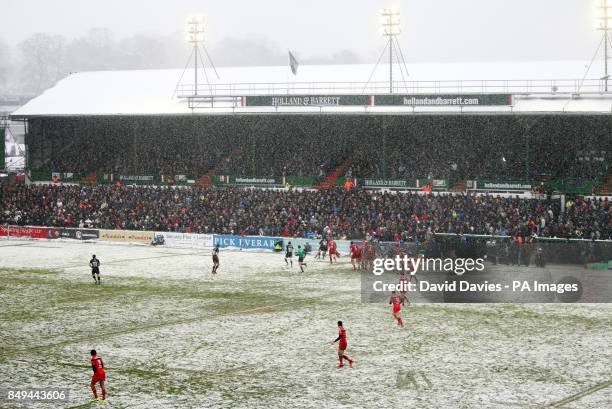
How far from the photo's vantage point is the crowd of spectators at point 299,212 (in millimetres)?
44875

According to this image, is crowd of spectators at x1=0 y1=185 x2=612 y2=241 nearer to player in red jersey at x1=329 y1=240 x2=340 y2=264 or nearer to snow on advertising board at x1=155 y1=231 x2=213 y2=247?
snow on advertising board at x1=155 y1=231 x2=213 y2=247

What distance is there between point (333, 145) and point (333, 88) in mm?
4619

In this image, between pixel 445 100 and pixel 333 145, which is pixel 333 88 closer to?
pixel 333 145

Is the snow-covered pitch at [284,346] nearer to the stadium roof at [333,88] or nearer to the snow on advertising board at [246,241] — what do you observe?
the snow on advertising board at [246,241]

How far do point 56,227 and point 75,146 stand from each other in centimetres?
→ 1180

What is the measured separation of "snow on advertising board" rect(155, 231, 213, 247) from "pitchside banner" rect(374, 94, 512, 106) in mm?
14809

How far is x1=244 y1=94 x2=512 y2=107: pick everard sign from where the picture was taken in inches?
2013

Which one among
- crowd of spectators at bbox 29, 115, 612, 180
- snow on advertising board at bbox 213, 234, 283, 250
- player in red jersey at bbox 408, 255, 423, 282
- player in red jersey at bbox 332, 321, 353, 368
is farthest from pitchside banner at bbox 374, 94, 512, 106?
player in red jersey at bbox 332, 321, 353, 368

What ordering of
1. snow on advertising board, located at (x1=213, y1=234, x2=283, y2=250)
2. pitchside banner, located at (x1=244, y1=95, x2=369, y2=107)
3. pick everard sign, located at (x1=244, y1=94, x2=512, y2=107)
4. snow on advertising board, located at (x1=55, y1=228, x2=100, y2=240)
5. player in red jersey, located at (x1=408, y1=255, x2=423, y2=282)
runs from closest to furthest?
player in red jersey, located at (x1=408, y1=255, x2=423, y2=282) < snow on advertising board, located at (x1=213, y1=234, x2=283, y2=250) < pick everard sign, located at (x1=244, y1=94, x2=512, y2=107) < pitchside banner, located at (x1=244, y1=95, x2=369, y2=107) < snow on advertising board, located at (x1=55, y1=228, x2=100, y2=240)

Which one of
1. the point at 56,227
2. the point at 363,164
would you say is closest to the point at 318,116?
the point at 363,164

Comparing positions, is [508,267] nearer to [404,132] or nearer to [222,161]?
[404,132]

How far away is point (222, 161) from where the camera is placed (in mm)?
61594

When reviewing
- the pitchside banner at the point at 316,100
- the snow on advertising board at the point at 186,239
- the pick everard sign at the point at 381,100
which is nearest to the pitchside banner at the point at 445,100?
the pick everard sign at the point at 381,100

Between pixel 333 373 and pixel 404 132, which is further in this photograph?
pixel 404 132
